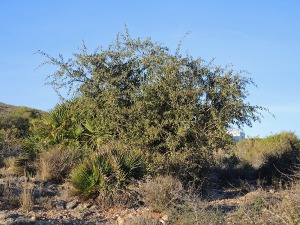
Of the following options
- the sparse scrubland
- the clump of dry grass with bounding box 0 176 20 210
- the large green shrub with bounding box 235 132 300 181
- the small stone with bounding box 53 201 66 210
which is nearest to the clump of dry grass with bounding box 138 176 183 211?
the sparse scrubland

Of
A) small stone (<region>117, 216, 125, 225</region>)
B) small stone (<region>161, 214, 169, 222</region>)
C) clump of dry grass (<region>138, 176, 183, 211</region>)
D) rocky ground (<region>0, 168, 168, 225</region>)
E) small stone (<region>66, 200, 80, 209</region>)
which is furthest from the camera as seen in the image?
small stone (<region>66, 200, 80, 209</region>)

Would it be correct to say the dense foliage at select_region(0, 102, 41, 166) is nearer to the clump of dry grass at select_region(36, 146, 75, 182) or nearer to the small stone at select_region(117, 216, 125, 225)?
the clump of dry grass at select_region(36, 146, 75, 182)

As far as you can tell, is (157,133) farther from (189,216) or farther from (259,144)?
(259,144)

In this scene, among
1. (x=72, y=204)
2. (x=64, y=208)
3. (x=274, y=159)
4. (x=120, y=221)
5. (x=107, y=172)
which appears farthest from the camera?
(x=274, y=159)

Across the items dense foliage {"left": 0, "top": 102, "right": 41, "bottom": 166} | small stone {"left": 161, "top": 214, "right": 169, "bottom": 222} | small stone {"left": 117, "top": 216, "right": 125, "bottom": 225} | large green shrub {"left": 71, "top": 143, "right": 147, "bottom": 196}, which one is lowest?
small stone {"left": 117, "top": 216, "right": 125, "bottom": 225}

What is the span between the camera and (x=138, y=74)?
15.1 m

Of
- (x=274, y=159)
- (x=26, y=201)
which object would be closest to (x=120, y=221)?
(x=26, y=201)

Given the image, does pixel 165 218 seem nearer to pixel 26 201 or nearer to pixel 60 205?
pixel 60 205

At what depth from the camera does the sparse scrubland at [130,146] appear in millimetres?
11220

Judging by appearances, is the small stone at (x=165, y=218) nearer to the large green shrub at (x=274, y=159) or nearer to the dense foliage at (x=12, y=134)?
the large green shrub at (x=274, y=159)

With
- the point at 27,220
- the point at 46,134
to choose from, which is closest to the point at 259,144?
the point at 46,134

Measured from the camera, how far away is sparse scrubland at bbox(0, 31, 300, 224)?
11220 millimetres

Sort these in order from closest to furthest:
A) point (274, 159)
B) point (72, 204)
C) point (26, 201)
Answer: point (26, 201)
point (72, 204)
point (274, 159)

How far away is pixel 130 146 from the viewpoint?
14.0 metres
